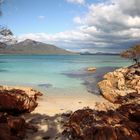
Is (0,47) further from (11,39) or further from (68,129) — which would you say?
(68,129)

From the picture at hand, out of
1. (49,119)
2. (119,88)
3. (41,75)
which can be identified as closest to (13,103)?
(49,119)

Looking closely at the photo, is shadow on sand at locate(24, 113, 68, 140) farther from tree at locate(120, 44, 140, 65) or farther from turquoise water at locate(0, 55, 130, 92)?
tree at locate(120, 44, 140, 65)

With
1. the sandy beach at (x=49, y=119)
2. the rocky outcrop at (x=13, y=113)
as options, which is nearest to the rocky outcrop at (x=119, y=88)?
the sandy beach at (x=49, y=119)

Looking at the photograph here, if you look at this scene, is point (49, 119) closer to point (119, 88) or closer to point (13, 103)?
point (13, 103)

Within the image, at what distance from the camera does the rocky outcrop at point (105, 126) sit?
8.40m

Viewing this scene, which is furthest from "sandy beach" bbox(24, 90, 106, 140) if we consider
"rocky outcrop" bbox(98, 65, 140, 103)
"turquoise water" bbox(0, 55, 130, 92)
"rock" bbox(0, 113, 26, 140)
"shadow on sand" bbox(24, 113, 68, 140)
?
"turquoise water" bbox(0, 55, 130, 92)

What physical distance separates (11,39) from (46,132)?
527cm

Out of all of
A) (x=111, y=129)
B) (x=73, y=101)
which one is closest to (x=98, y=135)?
(x=111, y=129)

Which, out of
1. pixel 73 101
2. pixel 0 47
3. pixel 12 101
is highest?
pixel 0 47

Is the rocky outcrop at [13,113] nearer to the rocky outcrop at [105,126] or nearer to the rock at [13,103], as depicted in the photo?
the rock at [13,103]

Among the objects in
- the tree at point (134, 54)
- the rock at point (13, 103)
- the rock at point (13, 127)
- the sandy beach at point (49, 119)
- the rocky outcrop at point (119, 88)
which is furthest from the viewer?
the tree at point (134, 54)

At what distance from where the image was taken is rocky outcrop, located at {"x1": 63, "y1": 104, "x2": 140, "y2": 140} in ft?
27.5

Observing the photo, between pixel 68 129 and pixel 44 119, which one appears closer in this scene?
pixel 68 129

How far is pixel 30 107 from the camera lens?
A: 1708 cm
